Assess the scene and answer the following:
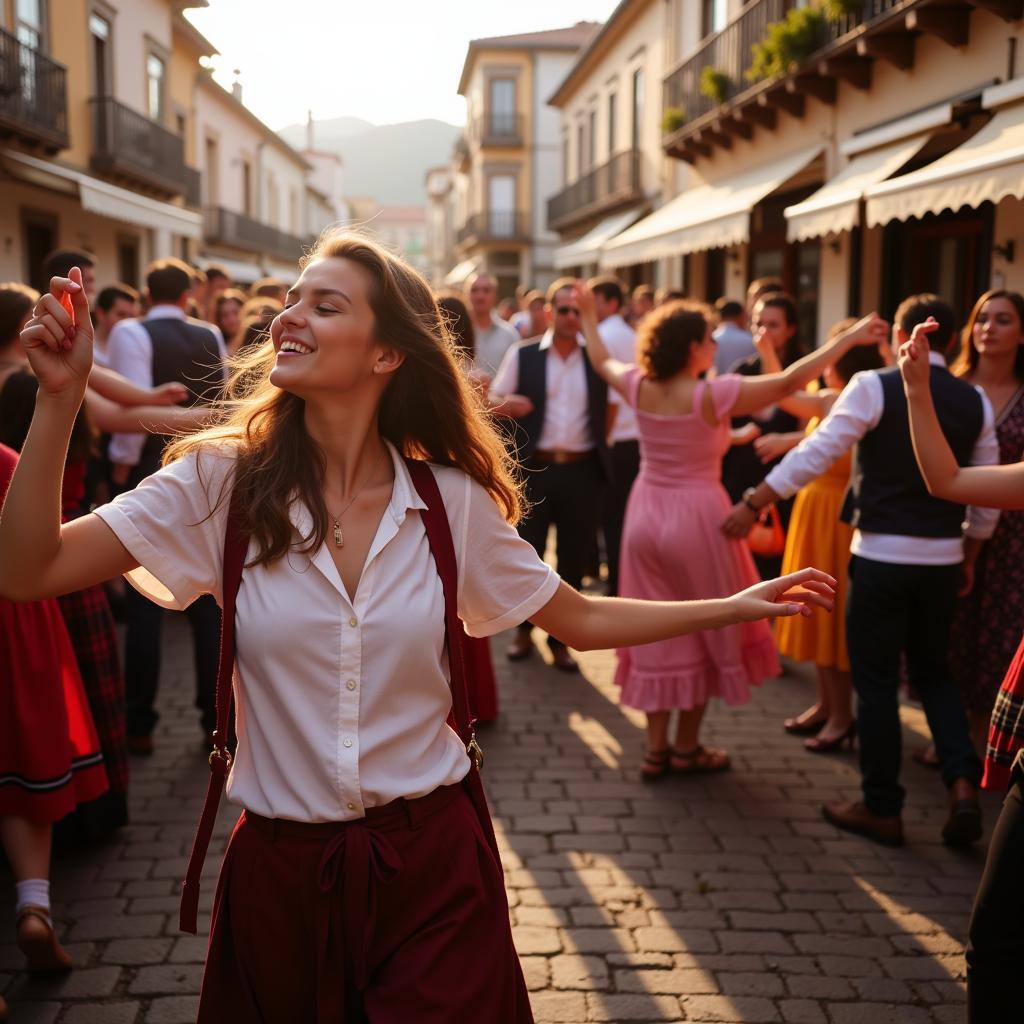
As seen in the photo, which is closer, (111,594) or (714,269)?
(111,594)

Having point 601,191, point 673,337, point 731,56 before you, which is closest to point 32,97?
point 731,56

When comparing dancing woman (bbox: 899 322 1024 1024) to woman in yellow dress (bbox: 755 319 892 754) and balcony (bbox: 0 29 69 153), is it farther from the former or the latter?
balcony (bbox: 0 29 69 153)

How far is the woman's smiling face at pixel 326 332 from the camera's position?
7.30 feet

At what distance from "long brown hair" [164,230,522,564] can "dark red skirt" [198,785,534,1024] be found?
57 cm

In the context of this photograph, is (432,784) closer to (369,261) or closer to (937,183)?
(369,261)

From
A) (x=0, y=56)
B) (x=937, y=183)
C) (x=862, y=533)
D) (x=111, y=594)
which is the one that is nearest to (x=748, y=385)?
(x=862, y=533)

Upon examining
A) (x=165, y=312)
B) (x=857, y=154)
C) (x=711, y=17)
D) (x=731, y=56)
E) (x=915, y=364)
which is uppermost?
(x=711, y=17)

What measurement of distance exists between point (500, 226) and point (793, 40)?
35.9 meters

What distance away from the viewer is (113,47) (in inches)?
856

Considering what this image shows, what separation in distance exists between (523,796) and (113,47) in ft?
67.3

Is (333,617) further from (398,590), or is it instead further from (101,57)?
(101,57)

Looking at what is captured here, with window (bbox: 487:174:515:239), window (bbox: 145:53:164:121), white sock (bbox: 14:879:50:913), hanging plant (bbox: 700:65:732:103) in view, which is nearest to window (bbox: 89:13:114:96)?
window (bbox: 145:53:164:121)

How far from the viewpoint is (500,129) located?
154 ft

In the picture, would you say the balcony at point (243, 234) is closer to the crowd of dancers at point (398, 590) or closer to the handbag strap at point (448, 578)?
the crowd of dancers at point (398, 590)
